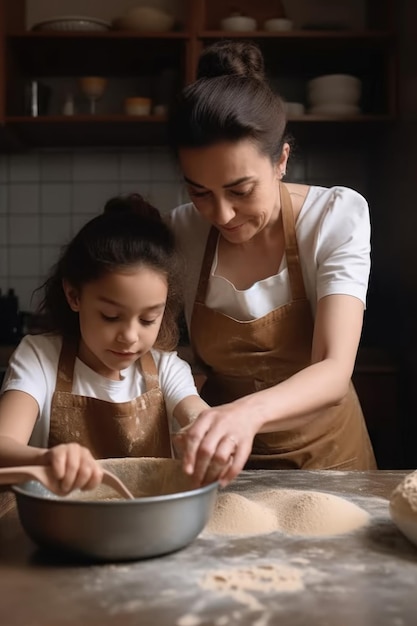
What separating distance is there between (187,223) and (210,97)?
333mm

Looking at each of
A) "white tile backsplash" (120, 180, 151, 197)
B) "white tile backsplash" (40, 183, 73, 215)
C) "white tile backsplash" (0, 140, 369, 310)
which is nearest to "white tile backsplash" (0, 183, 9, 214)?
"white tile backsplash" (0, 140, 369, 310)

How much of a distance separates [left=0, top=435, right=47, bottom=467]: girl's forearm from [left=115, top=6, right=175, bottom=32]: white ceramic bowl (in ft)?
6.86

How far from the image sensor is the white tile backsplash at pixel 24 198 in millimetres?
3143

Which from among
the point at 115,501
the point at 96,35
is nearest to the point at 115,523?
the point at 115,501

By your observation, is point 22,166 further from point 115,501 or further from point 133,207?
point 115,501

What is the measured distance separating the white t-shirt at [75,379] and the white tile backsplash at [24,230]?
1.74 meters

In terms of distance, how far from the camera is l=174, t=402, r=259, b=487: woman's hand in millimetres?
933

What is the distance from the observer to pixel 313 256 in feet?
4.85

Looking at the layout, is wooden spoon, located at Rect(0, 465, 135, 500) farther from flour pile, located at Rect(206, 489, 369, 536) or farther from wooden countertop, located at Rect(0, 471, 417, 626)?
flour pile, located at Rect(206, 489, 369, 536)

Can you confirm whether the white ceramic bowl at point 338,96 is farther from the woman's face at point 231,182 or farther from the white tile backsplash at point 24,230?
the woman's face at point 231,182

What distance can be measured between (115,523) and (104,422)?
64cm

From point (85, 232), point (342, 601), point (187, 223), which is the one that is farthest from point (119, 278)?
point (342, 601)

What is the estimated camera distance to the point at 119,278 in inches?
52.7

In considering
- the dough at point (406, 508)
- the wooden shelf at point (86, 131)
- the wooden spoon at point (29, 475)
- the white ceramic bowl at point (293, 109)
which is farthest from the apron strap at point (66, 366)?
the white ceramic bowl at point (293, 109)
